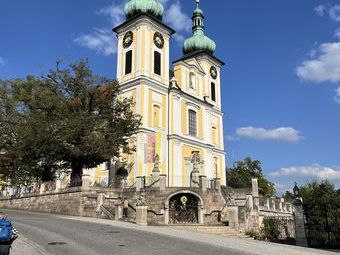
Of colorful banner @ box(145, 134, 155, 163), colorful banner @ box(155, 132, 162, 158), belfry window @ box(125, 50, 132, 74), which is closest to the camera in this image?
colorful banner @ box(145, 134, 155, 163)

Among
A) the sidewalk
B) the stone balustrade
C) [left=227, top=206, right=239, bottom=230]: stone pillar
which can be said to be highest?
the stone balustrade

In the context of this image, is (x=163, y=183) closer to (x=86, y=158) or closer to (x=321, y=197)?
(x=86, y=158)

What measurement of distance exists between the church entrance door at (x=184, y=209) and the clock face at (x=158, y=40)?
20810 millimetres

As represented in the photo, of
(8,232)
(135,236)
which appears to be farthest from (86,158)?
(8,232)

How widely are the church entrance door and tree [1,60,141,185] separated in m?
6.44

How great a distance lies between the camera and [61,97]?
3031 centimetres

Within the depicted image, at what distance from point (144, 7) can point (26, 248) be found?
3494 cm

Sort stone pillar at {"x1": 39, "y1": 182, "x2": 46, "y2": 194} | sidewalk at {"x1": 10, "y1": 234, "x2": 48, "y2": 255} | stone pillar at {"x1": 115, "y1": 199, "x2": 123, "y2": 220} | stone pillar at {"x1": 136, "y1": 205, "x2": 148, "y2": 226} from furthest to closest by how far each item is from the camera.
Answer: stone pillar at {"x1": 39, "y1": 182, "x2": 46, "y2": 194}
stone pillar at {"x1": 115, "y1": 199, "x2": 123, "y2": 220}
stone pillar at {"x1": 136, "y1": 205, "x2": 148, "y2": 226}
sidewalk at {"x1": 10, "y1": 234, "x2": 48, "y2": 255}

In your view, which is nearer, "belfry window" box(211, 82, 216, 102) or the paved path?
the paved path

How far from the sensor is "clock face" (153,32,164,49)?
139ft

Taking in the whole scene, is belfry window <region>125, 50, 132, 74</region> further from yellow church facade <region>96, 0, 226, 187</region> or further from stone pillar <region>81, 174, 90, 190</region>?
stone pillar <region>81, 174, 90, 190</region>

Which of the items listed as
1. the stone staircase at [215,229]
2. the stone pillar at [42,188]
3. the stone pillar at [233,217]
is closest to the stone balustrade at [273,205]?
the stone pillar at [233,217]

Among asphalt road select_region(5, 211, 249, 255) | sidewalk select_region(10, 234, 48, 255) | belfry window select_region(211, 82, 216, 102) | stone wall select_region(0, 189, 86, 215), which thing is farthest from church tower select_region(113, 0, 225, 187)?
sidewalk select_region(10, 234, 48, 255)

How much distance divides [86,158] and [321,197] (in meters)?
16.5
